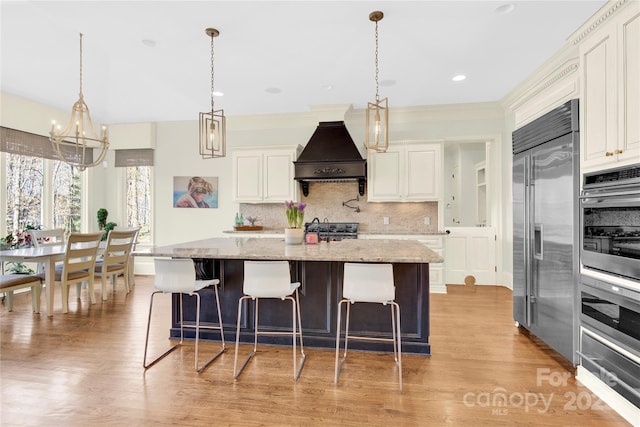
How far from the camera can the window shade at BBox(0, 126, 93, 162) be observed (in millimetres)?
4543

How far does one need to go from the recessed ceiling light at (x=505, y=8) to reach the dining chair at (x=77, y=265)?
476 centimetres

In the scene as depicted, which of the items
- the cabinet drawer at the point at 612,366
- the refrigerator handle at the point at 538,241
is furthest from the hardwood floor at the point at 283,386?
the refrigerator handle at the point at 538,241

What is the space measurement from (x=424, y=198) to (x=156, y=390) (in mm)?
4096

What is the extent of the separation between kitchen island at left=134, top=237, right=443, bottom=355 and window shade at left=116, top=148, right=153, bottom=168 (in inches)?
158

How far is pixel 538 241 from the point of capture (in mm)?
2748

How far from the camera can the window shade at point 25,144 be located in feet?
14.9

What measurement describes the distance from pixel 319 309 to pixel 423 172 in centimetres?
301

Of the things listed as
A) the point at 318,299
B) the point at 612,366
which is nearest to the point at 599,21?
the point at 612,366

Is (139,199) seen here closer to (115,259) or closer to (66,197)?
(66,197)

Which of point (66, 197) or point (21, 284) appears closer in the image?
point (21, 284)

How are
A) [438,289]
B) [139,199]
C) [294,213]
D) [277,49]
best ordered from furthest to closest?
[139,199] < [438,289] < [277,49] < [294,213]

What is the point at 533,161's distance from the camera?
9.25ft

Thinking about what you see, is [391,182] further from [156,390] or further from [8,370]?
[8,370]

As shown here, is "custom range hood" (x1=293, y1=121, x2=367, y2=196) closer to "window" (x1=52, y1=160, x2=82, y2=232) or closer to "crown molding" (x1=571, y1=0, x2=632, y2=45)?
"crown molding" (x1=571, y1=0, x2=632, y2=45)
